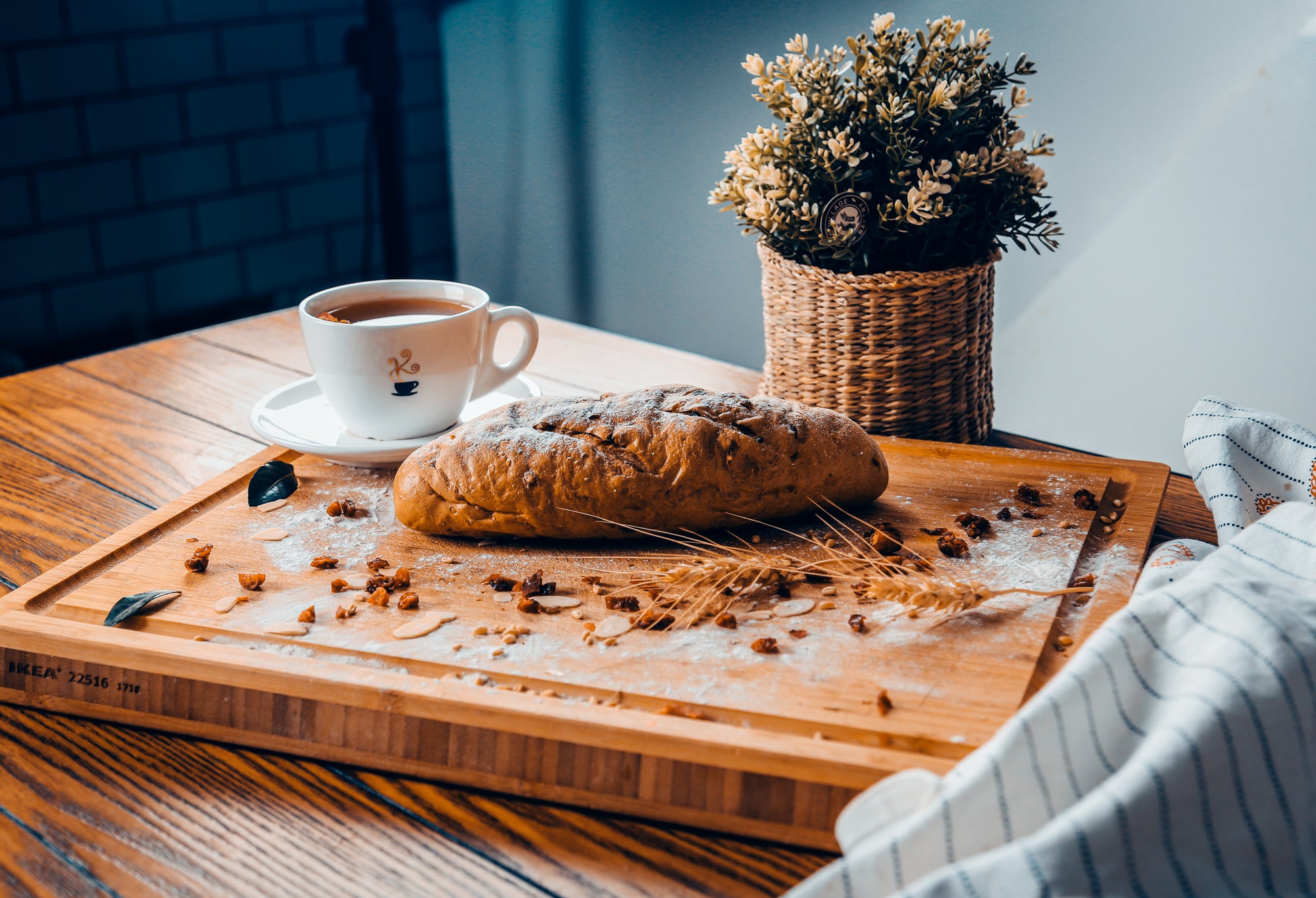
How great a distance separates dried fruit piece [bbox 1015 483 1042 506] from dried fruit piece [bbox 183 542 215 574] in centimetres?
74

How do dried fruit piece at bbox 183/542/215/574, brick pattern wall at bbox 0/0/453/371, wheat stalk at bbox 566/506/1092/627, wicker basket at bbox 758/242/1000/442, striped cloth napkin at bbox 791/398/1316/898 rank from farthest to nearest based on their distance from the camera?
brick pattern wall at bbox 0/0/453/371 → wicker basket at bbox 758/242/1000/442 → dried fruit piece at bbox 183/542/215/574 → wheat stalk at bbox 566/506/1092/627 → striped cloth napkin at bbox 791/398/1316/898

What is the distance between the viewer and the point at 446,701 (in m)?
0.72

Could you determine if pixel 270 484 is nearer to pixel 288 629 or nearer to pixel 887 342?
pixel 288 629

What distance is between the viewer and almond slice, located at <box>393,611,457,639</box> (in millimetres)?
821

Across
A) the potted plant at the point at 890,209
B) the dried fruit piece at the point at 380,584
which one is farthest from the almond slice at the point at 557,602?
the potted plant at the point at 890,209

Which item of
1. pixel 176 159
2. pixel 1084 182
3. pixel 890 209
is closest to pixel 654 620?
pixel 890 209

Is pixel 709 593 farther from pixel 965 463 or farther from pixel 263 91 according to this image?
pixel 263 91

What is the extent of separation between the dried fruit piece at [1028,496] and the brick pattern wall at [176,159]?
7.62 feet

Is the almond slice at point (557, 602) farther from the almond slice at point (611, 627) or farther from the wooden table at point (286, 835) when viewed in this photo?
the wooden table at point (286, 835)

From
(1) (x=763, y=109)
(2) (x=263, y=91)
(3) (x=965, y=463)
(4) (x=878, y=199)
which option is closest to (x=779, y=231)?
(4) (x=878, y=199)

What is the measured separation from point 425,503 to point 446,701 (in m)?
0.28

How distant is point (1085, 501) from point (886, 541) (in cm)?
21

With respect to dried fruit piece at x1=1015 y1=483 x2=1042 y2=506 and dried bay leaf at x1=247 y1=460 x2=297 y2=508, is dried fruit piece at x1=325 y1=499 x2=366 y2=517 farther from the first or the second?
dried fruit piece at x1=1015 y1=483 x2=1042 y2=506

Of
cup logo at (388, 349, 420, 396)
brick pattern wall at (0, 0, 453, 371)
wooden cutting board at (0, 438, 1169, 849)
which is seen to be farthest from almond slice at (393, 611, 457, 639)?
brick pattern wall at (0, 0, 453, 371)
